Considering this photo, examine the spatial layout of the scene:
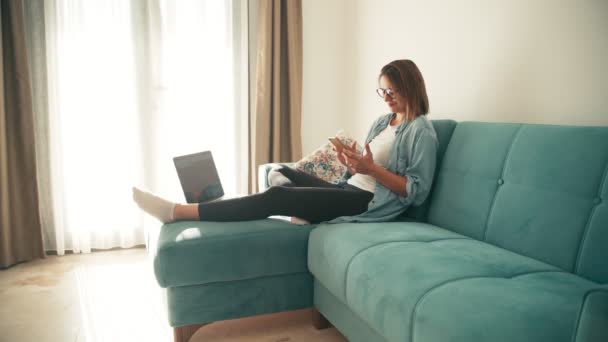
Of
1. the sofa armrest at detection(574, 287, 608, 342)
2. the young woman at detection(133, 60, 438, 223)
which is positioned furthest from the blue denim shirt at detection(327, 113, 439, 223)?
the sofa armrest at detection(574, 287, 608, 342)

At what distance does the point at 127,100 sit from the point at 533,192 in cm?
255

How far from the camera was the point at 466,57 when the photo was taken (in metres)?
2.38

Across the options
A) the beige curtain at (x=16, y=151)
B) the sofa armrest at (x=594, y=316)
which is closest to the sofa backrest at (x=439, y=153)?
the sofa armrest at (x=594, y=316)

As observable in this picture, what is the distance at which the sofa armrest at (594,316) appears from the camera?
779 millimetres

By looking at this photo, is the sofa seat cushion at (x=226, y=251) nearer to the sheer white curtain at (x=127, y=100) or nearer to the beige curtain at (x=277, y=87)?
the sheer white curtain at (x=127, y=100)

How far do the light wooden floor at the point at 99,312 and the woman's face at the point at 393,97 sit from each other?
3.41 feet

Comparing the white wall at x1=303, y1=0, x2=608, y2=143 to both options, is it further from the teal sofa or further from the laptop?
the laptop

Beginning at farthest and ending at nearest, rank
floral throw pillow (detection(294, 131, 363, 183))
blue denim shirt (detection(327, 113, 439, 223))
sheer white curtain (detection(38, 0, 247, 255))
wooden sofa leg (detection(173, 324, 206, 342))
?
sheer white curtain (detection(38, 0, 247, 255)), floral throw pillow (detection(294, 131, 363, 183)), blue denim shirt (detection(327, 113, 439, 223)), wooden sofa leg (detection(173, 324, 206, 342))

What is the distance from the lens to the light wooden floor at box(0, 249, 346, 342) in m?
1.99

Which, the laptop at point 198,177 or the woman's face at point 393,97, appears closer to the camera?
the woman's face at point 393,97

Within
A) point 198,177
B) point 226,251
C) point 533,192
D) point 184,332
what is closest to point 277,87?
point 198,177

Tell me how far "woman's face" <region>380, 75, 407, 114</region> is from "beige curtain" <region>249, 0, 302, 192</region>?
4.36 feet

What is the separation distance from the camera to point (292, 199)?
2053mm

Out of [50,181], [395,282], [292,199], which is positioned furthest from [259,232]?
[50,181]
